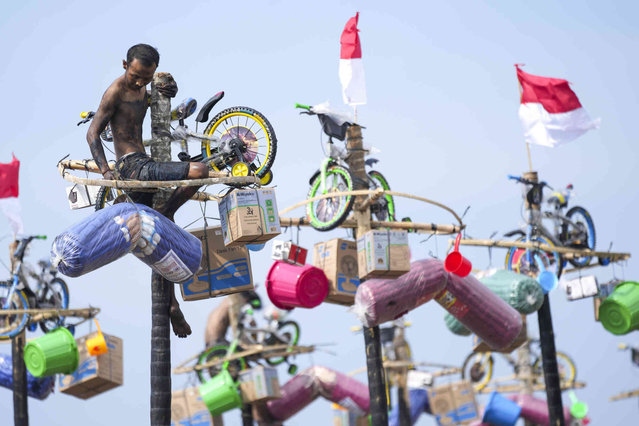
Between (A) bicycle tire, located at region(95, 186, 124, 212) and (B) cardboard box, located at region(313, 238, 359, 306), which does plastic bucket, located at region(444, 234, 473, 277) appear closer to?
(B) cardboard box, located at region(313, 238, 359, 306)

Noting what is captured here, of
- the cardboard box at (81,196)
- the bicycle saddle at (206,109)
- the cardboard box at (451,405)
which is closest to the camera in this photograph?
the bicycle saddle at (206,109)

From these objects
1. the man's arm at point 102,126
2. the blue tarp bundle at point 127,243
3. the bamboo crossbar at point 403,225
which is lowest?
the blue tarp bundle at point 127,243

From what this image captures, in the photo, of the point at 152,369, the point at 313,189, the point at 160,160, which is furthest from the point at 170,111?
the point at 313,189

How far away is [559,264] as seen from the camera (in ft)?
63.7

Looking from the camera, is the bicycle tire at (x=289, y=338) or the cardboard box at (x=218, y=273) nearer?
the cardboard box at (x=218, y=273)

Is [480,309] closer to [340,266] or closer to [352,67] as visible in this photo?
[340,266]

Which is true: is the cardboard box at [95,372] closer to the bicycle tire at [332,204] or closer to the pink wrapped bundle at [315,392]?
the bicycle tire at [332,204]

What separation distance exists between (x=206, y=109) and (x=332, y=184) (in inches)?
198

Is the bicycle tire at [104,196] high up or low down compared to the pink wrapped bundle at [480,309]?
up

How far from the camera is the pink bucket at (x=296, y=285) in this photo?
51.7ft

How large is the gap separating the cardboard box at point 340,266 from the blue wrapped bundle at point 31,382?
6288mm

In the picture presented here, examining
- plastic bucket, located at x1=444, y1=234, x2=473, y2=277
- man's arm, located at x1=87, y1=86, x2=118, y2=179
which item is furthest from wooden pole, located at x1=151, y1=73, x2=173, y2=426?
plastic bucket, located at x1=444, y1=234, x2=473, y2=277

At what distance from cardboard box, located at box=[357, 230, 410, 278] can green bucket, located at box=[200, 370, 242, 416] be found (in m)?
7.26

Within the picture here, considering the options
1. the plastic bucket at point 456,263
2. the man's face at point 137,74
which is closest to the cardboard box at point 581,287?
the plastic bucket at point 456,263
